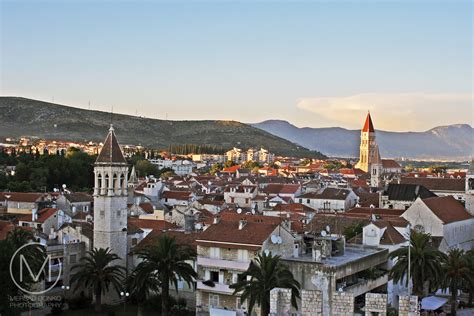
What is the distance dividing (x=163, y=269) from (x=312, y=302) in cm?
1916

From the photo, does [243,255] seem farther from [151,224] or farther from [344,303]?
[344,303]

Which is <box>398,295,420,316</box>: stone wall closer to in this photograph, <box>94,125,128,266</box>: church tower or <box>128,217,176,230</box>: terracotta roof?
<box>94,125,128,266</box>: church tower

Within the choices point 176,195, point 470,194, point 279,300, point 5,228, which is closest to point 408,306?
point 279,300

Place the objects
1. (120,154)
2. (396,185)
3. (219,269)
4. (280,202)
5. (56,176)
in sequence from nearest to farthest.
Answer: (219,269), (120,154), (396,185), (280,202), (56,176)

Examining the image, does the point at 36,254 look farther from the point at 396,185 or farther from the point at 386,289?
the point at 396,185

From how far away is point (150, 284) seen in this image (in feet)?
129

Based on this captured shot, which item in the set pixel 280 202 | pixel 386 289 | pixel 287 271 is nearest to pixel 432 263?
pixel 386 289

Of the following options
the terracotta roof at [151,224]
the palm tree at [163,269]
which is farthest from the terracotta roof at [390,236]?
the terracotta roof at [151,224]

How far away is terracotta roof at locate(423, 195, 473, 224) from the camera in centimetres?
5778

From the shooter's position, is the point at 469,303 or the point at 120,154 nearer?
the point at 469,303

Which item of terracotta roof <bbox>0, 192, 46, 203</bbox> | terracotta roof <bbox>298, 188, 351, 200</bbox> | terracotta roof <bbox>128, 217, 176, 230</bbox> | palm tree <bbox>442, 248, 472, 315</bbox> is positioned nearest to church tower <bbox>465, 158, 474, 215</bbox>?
terracotta roof <bbox>298, 188, 351, 200</bbox>

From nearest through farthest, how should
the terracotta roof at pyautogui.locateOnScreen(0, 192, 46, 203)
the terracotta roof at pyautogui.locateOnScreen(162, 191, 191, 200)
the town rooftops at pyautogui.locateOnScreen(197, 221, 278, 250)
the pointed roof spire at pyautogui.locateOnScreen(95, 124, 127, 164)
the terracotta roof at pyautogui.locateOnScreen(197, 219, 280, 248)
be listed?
1. the town rooftops at pyautogui.locateOnScreen(197, 221, 278, 250)
2. the terracotta roof at pyautogui.locateOnScreen(197, 219, 280, 248)
3. the pointed roof spire at pyautogui.locateOnScreen(95, 124, 127, 164)
4. the terracotta roof at pyautogui.locateOnScreen(0, 192, 46, 203)
5. the terracotta roof at pyautogui.locateOnScreen(162, 191, 191, 200)

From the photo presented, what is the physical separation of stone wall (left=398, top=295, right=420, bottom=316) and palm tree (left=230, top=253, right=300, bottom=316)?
38.1ft

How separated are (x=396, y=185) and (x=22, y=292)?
2051 inches
